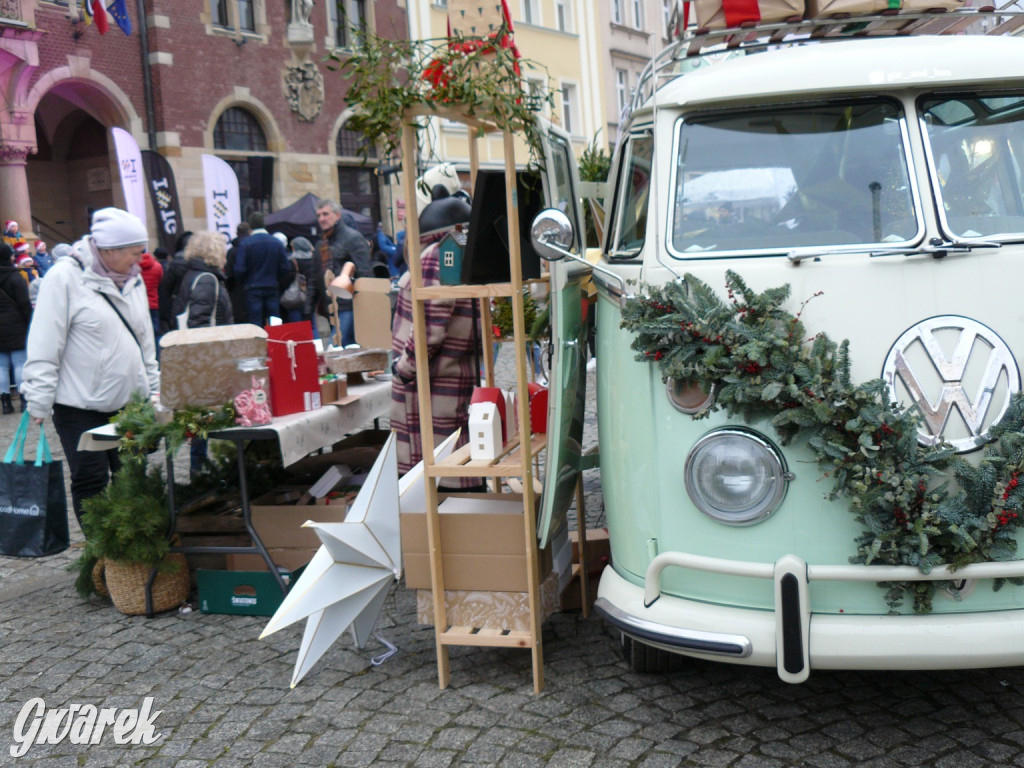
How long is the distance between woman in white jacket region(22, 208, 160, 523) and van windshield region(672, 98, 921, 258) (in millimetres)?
3006

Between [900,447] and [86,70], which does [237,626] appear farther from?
[86,70]

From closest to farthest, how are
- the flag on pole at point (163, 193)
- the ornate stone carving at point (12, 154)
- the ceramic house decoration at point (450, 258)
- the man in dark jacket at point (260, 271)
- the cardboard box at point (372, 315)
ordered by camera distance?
the ceramic house decoration at point (450, 258) → the cardboard box at point (372, 315) → the man in dark jacket at point (260, 271) → the flag on pole at point (163, 193) → the ornate stone carving at point (12, 154)

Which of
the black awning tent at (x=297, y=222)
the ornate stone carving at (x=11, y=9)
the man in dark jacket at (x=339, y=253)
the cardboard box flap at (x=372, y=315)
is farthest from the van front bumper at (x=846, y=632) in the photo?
the ornate stone carving at (x=11, y=9)

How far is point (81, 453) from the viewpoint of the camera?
5.50 metres

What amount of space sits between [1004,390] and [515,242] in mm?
1673

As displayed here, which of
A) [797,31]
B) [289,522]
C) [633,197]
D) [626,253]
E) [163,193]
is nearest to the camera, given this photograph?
[626,253]


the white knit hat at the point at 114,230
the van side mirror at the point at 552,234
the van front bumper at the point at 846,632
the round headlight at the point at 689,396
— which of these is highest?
the white knit hat at the point at 114,230

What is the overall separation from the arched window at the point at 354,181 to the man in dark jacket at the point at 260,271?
1645 centimetres

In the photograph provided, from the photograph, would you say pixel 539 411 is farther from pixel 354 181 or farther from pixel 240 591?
pixel 354 181

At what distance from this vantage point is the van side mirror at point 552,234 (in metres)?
3.51

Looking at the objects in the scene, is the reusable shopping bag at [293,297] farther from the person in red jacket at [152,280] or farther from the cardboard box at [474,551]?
the cardboard box at [474,551]

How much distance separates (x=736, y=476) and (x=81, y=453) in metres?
3.70

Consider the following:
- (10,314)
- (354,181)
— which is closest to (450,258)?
(10,314)

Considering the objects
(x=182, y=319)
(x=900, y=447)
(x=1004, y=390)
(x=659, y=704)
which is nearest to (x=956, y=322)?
(x=1004, y=390)
